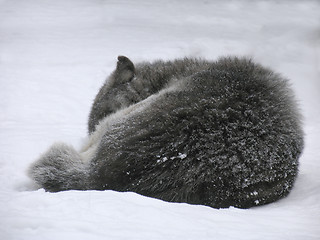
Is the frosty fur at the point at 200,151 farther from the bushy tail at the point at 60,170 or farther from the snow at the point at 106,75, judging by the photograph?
the snow at the point at 106,75

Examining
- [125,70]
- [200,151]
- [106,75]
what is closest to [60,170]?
[200,151]

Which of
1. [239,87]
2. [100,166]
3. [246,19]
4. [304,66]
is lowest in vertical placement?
[100,166]

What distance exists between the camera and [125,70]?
17.0 ft

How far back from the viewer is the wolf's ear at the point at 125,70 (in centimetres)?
515

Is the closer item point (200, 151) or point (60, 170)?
point (200, 151)

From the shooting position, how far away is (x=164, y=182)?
337 centimetres

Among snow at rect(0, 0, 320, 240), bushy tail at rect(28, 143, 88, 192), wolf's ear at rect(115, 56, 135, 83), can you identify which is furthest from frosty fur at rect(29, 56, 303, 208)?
wolf's ear at rect(115, 56, 135, 83)

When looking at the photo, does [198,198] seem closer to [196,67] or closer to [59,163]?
[59,163]

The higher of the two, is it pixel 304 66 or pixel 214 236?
pixel 304 66

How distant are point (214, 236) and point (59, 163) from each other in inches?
69.1

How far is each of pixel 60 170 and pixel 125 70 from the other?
6.08 ft

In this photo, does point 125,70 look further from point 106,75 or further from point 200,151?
point 106,75

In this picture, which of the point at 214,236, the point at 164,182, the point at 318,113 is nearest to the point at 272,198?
the point at 164,182

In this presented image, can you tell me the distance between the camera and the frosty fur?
3350mm
